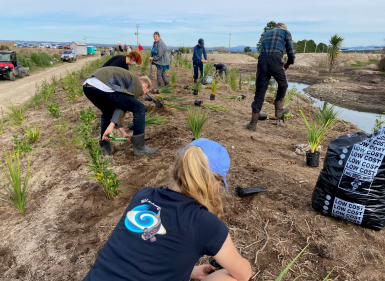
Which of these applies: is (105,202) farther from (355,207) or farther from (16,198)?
(355,207)

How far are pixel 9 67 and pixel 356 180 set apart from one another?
1395 cm

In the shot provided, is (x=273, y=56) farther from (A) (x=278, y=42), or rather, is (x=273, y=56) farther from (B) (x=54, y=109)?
(B) (x=54, y=109)

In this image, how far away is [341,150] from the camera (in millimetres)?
2010

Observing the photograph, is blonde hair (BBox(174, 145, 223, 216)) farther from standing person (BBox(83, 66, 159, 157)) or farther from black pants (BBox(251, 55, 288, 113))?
black pants (BBox(251, 55, 288, 113))

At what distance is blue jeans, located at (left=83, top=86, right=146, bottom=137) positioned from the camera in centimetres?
306

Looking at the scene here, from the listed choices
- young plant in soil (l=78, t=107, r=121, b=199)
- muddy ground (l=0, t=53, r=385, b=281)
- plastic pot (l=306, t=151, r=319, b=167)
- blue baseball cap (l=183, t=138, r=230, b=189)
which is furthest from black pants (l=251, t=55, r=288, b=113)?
blue baseball cap (l=183, t=138, r=230, b=189)

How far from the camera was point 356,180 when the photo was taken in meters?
1.93

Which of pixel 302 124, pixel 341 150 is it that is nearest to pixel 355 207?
pixel 341 150

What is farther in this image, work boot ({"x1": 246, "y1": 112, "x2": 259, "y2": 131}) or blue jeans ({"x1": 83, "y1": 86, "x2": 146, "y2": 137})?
work boot ({"x1": 246, "y1": 112, "x2": 259, "y2": 131})

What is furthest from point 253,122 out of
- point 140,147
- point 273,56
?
point 140,147

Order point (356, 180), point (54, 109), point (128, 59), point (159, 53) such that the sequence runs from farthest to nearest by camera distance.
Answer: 1. point (159, 53)
2. point (54, 109)
3. point (128, 59)
4. point (356, 180)

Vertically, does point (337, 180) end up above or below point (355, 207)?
above

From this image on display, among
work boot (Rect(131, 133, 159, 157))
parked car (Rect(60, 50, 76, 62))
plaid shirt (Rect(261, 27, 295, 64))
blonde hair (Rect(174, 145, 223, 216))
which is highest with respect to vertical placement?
plaid shirt (Rect(261, 27, 295, 64))

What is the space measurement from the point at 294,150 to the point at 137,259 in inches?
127
